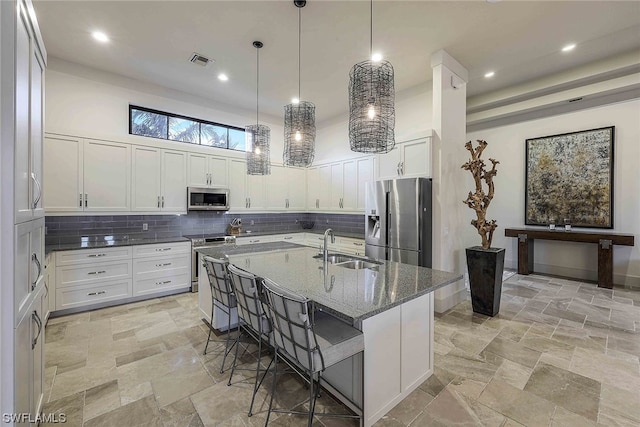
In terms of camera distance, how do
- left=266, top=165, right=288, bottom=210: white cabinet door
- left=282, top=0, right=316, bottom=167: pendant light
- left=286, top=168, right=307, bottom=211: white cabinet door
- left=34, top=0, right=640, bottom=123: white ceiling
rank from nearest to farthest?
1. left=34, top=0, right=640, bottom=123: white ceiling
2. left=282, top=0, right=316, bottom=167: pendant light
3. left=266, top=165, right=288, bottom=210: white cabinet door
4. left=286, top=168, right=307, bottom=211: white cabinet door

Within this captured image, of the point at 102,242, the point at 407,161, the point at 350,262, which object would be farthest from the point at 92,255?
the point at 407,161

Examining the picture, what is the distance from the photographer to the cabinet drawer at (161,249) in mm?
3977

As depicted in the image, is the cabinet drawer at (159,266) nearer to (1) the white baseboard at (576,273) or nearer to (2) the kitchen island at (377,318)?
(2) the kitchen island at (377,318)

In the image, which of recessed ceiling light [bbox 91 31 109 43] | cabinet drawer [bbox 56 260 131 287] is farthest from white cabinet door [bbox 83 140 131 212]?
recessed ceiling light [bbox 91 31 109 43]

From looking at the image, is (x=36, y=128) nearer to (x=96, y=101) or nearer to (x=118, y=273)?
(x=118, y=273)

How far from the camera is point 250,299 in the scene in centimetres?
198

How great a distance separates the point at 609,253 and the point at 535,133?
248 centimetres

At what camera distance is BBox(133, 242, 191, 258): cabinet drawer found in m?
3.98

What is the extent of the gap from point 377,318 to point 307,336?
0.54m

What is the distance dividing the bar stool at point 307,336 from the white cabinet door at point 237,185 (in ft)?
12.7

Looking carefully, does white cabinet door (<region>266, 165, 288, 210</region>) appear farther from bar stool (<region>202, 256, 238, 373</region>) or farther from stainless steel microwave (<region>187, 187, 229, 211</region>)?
bar stool (<region>202, 256, 238, 373</region>)

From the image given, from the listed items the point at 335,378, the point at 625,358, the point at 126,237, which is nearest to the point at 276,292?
the point at 335,378

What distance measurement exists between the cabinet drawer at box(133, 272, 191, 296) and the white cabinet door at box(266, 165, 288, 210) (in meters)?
2.18

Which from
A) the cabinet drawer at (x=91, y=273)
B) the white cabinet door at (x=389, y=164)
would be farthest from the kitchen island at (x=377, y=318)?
the cabinet drawer at (x=91, y=273)
